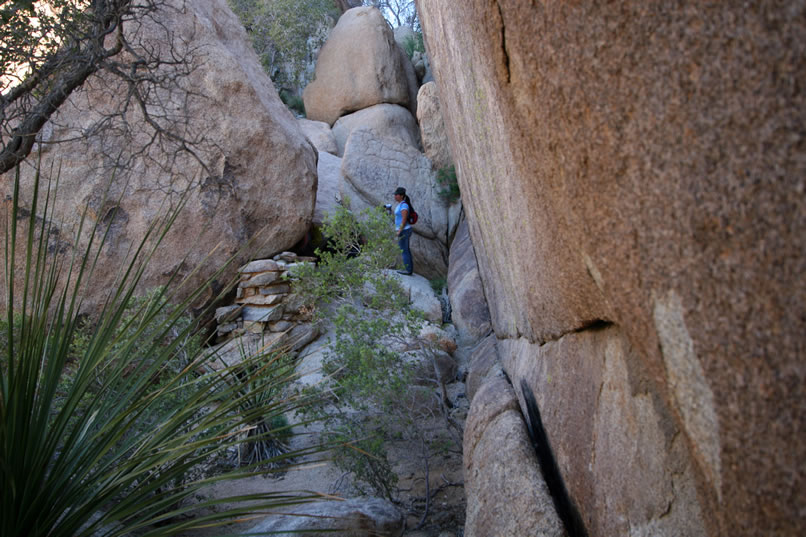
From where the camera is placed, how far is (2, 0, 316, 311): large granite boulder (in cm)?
773

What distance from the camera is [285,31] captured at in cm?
1670

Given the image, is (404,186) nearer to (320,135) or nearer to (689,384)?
(320,135)

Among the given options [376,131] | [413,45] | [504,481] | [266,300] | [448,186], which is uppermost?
[413,45]

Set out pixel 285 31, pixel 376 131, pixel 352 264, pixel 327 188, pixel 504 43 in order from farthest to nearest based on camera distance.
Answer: pixel 285 31, pixel 376 131, pixel 327 188, pixel 352 264, pixel 504 43

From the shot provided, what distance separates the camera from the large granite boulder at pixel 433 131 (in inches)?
455

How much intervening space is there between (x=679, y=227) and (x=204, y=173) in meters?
7.92

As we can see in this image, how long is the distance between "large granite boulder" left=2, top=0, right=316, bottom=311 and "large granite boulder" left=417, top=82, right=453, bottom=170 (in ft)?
10.6

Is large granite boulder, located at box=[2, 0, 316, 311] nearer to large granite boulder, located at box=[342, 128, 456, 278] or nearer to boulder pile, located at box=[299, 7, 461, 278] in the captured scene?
boulder pile, located at box=[299, 7, 461, 278]

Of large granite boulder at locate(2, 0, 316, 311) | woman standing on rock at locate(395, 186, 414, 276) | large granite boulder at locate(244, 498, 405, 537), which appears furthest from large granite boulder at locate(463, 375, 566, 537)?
woman standing on rock at locate(395, 186, 414, 276)

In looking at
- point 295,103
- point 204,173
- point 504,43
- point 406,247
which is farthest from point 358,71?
point 504,43

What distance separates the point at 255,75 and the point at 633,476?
28.6 feet

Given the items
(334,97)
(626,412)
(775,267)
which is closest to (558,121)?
(775,267)

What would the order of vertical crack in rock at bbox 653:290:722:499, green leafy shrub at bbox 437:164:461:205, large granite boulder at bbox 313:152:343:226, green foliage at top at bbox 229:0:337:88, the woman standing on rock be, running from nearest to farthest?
vertical crack in rock at bbox 653:290:722:499, the woman standing on rock, large granite boulder at bbox 313:152:343:226, green leafy shrub at bbox 437:164:461:205, green foliage at top at bbox 229:0:337:88

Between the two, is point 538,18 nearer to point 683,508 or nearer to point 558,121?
point 558,121
